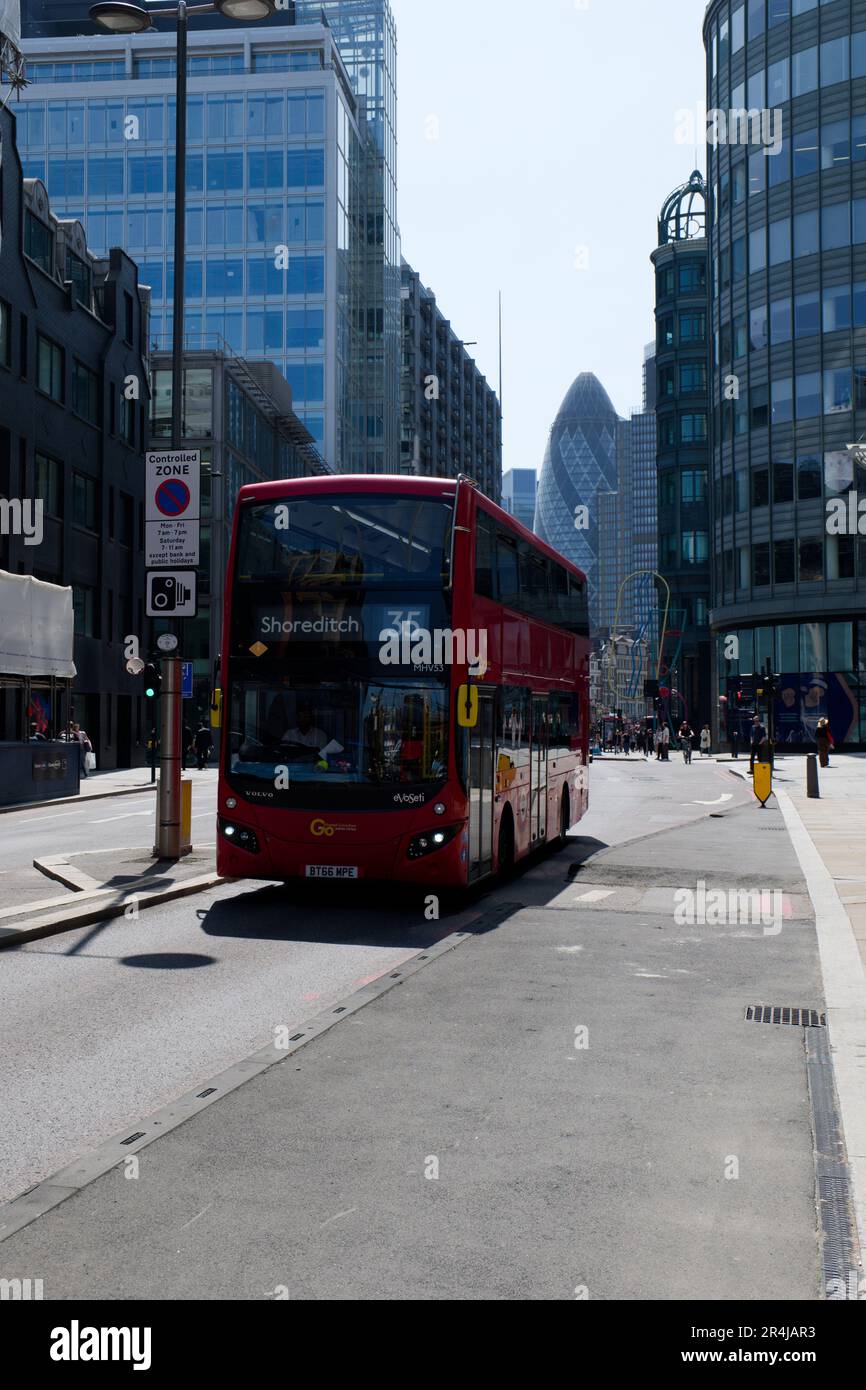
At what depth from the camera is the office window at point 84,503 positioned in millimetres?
49781

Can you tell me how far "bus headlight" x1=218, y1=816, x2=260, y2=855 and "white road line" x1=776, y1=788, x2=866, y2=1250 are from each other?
17.7ft

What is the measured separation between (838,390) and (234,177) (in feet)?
139

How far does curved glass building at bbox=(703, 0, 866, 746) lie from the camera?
213 feet

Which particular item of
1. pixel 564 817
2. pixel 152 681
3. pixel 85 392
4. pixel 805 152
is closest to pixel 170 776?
pixel 152 681

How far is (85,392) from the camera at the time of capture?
50.6 meters

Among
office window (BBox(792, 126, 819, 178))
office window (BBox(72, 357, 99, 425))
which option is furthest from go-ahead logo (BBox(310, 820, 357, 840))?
office window (BBox(792, 126, 819, 178))

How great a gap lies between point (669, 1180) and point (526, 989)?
4211mm

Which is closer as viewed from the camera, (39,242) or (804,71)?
(39,242)

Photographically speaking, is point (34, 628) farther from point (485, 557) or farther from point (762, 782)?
point (485, 557)

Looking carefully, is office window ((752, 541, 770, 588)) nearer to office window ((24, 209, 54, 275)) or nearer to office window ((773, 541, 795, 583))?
office window ((773, 541, 795, 583))

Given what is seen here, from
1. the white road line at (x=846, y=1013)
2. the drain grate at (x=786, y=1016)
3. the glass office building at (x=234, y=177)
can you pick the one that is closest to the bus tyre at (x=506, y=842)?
A: the white road line at (x=846, y=1013)

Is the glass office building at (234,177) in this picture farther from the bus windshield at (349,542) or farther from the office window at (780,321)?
the bus windshield at (349,542)

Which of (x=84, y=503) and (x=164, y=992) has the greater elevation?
(x=84, y=503)

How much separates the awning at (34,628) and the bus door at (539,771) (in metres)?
18.2
